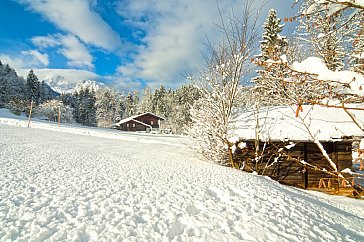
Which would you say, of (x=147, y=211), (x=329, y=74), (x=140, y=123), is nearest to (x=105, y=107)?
(x=140, y=123)

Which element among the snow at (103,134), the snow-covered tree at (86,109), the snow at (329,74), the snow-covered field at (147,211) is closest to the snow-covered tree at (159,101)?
the snow-covered tree at (86,109)

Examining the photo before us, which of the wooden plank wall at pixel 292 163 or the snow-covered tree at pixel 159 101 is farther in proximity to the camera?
the snow-covered tree at pixel 159 101

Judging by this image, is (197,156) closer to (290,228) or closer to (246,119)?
(246,119)

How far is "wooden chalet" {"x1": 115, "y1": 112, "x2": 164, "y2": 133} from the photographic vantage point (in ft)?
162

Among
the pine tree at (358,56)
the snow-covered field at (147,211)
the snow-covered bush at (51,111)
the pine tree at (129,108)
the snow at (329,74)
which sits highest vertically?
the pine tree at (129,108)

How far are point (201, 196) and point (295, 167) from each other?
701 centimetres

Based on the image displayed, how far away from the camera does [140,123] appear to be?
163 ft

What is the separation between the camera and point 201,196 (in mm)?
4680

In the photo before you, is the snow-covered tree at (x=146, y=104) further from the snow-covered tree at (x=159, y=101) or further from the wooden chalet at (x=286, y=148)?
the wooden chalet at (x=286, y=148)

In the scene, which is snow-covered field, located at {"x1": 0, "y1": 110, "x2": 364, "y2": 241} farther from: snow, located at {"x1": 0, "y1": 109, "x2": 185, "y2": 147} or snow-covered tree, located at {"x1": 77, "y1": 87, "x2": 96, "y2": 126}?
snow-covered tree, located at {"x1": 77, "y1": 87, "x2": 96, "y2": 126}

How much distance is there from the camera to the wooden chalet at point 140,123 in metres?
49.3

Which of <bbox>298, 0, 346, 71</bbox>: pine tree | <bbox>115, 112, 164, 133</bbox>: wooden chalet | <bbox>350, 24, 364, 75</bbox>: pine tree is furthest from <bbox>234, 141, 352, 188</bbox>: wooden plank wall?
<bbox>115, 112, 164, 133</bbox>: wooden chalet

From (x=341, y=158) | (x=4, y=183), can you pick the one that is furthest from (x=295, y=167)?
(x=4, y=183)

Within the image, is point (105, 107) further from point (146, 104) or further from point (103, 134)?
point (103, 134)
